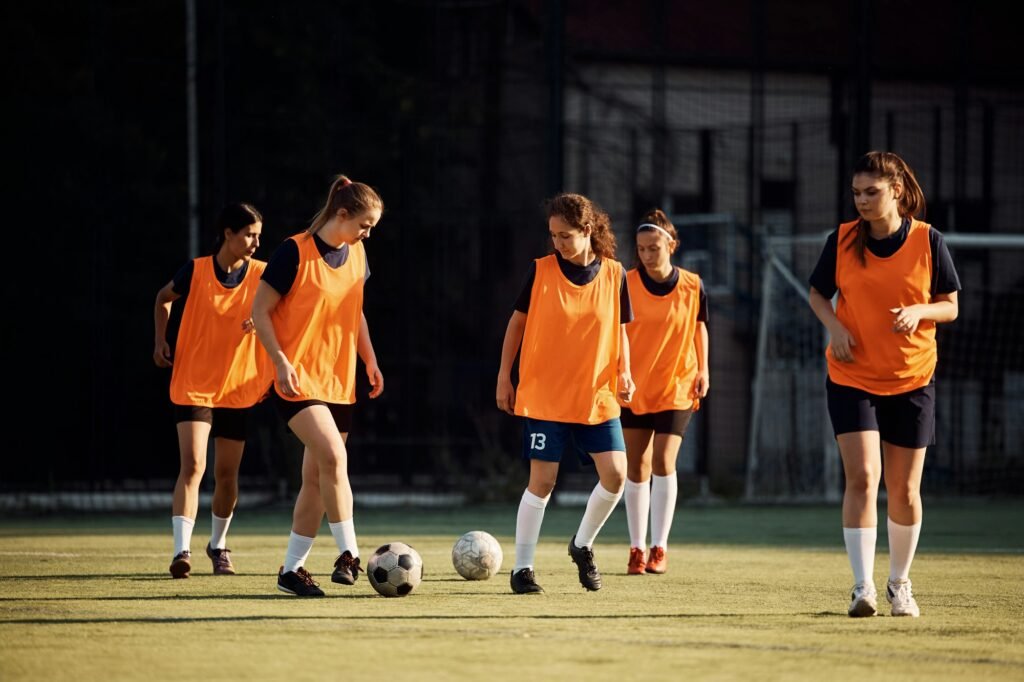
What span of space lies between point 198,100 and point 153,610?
430 inches

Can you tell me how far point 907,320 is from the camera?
6.29 meters

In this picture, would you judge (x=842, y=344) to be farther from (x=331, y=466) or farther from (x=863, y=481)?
(x=331, y=466)

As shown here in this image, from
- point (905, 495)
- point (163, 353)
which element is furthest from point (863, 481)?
point (163, 353)

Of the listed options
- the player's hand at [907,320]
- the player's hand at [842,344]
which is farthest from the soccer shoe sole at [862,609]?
the player's hand at [907,320]

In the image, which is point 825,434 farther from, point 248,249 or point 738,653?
point 738,653

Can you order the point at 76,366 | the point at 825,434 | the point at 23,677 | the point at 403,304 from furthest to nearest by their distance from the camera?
the point at 825,434 → the point at 403,304 → the point at 76,366 → the point at 23,677

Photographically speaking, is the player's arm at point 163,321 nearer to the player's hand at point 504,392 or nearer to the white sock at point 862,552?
the player's hand at point 504,392

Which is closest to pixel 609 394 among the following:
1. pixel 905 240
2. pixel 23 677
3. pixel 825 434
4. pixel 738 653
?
pixel 905 240

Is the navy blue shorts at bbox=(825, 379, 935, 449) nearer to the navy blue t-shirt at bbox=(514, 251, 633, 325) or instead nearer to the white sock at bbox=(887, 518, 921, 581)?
the white sock at bbox=(887, 518, 921, 581)

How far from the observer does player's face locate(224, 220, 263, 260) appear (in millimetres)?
8195

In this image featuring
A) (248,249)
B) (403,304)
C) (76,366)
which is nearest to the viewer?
(248,249)

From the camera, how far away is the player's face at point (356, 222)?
711 cm

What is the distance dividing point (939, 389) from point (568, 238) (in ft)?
39.4

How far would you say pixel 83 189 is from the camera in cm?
1440
